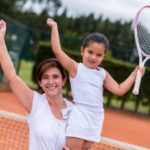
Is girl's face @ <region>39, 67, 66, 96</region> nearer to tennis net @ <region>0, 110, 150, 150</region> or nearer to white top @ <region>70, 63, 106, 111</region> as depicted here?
white top @ <region>70, 63, 106, 111</region>

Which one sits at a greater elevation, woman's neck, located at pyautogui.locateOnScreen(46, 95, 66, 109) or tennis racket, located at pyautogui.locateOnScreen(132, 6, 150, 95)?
tennis racket, located at pyautogui.locateOnScreen(132, 6, 150, 95)

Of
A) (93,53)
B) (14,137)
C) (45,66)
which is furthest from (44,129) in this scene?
(14,137)

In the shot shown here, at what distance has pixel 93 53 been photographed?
229 cm

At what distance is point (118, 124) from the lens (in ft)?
30.7

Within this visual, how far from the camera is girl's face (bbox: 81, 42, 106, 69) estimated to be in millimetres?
2279

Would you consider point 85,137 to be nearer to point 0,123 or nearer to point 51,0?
point 0,123

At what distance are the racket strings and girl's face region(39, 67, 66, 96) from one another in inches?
44.4

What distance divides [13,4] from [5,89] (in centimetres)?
2890

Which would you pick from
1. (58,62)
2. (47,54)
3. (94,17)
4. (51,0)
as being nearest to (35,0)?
(51,0)

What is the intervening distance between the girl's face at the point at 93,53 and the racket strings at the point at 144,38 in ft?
2.41

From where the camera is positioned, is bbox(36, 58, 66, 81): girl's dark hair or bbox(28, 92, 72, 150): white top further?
bbox(36, 58, 66, 81): girl's dark hair

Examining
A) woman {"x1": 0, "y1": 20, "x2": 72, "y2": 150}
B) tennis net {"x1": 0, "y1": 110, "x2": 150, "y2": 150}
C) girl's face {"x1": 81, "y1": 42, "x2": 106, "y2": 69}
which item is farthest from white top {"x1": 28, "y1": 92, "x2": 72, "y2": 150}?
tennis net {"x1": 0, "y1": 110, "x2": 150, "y2": 150}

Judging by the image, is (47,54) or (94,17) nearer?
(47,54)

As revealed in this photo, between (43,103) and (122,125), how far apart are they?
7568 millimetres
